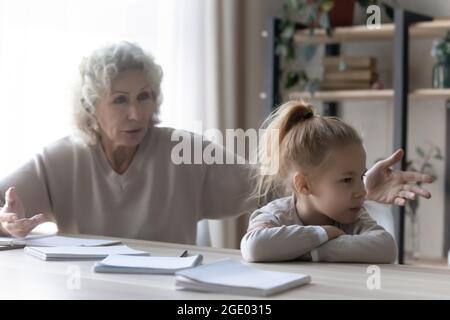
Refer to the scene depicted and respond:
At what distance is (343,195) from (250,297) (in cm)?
48

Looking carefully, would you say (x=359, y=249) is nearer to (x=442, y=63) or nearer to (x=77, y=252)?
(x=77, y=252)

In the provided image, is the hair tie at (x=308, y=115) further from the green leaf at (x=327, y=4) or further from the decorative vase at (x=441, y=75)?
the green leaf at (x=327, y=4)

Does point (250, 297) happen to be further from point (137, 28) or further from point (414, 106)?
point (414, 106)

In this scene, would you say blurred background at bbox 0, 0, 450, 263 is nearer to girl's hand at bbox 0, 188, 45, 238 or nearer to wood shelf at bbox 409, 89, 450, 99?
wood shelf at bbox 409, 89, 450, 99

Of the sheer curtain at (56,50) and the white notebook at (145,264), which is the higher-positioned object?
the sheer curtain at (56,50)

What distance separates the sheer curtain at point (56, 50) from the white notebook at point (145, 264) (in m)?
0.79

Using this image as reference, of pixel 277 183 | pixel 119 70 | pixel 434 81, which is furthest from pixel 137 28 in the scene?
pixel 277 183

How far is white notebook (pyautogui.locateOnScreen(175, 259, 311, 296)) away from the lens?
128cm

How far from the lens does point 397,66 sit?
3408 millimetres

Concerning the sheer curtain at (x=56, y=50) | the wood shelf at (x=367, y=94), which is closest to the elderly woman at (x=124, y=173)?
the sheer curtain at (x=56, y=50)

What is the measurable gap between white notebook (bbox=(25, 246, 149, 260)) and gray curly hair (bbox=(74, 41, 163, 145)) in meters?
0.61

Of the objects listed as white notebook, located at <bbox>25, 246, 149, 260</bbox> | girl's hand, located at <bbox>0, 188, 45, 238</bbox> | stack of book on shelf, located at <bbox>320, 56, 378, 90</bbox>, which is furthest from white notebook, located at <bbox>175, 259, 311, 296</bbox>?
stack of book on shelf, located at <bbox>320, 56, 378, 90</bbox>

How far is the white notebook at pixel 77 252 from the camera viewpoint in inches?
65.5
